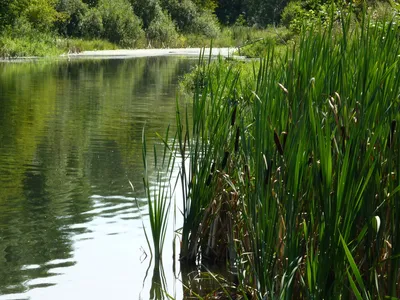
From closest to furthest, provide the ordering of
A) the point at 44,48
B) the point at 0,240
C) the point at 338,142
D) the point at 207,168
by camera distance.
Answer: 1. the point at 338,142
2. the point at 207,168
3. the point at 0,240
4. the point at 44,48

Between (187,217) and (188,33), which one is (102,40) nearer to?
(188,33)

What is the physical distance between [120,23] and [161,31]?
5586 millimetres

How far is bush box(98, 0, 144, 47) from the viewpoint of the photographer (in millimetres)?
47156

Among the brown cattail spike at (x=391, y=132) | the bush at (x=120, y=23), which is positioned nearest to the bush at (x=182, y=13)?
the bush at (x=120, y=23)

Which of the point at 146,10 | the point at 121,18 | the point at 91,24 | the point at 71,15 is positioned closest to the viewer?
the point at 71,15

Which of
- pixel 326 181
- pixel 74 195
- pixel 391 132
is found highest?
pixel 391 132

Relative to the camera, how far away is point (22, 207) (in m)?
7.66

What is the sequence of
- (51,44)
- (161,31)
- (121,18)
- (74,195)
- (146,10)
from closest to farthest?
(74,195)
(51,44)
(121,18)
(161,31)
(146,10)

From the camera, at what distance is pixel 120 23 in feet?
155

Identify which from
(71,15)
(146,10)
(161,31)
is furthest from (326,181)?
(146,10)

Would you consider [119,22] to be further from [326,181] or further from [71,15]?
[326,181]

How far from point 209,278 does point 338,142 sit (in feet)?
6.28

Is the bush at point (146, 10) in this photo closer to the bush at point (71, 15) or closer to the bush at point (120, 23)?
the bush at point (120, 23)

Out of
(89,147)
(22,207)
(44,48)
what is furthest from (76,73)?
(22,207)
